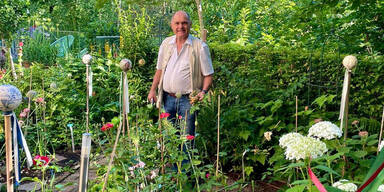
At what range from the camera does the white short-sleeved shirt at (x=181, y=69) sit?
2.69 m

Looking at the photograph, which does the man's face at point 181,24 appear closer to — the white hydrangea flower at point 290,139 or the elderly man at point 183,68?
the elderly man at point 183,68

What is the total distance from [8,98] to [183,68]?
1667mm

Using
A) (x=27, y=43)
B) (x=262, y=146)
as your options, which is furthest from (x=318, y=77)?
(x=27, y=43)

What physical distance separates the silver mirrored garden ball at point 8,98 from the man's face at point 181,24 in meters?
1.65

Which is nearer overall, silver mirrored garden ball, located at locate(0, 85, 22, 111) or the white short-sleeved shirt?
silver mirrored garden ball, located at locate(0, 85, 22, 111)

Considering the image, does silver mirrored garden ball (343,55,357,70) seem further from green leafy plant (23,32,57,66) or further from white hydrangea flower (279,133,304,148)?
green leafy plant (23,32,57,66)

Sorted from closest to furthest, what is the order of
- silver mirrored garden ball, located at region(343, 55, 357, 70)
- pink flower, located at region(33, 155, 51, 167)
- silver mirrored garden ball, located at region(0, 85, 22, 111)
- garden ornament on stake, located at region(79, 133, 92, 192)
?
garden ornament on stake, located at region(79, 133, 92, 192), silver mirrored garden ball, located at region(0, 85, 22, 111), silver mirrored garden ball, located at region(343, 55, 357, 70), pink flower, located at region(33, 155, 51, 167)

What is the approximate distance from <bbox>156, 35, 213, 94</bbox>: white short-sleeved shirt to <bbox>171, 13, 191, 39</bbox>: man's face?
6 cm

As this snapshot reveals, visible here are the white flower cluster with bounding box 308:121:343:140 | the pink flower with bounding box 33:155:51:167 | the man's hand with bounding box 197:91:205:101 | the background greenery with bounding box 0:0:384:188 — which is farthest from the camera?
the background greenery with bounding box 0:0:384:188

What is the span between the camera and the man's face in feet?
8.73

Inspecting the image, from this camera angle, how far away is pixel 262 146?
2973 mm

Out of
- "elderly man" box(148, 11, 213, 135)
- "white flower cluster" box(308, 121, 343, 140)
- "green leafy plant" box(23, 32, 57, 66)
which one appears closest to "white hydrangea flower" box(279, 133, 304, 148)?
"white flower cluster" box(308, 121, 343, 140)

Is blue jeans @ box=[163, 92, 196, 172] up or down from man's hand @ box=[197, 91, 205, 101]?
down

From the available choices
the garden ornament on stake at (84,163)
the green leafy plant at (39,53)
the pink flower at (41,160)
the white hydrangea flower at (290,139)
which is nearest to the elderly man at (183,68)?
the pink flower at (41,160)
